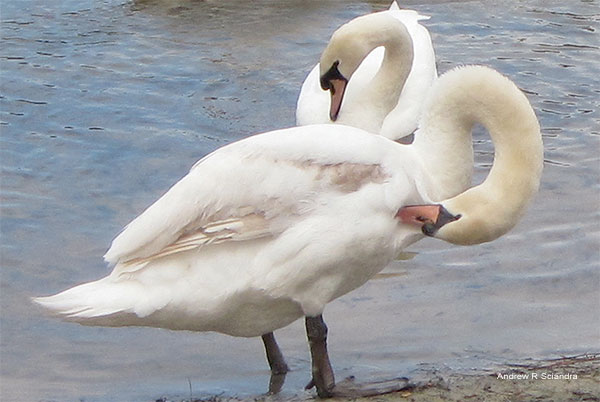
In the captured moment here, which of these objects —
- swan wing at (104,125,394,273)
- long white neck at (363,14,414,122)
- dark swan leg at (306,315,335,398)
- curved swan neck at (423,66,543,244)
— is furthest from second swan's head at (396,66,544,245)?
long white neck at (363,14,414,122)

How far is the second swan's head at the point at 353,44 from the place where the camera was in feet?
23.6

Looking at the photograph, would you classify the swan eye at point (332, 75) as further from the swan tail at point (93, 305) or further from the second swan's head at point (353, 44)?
the swan tail at point (93, 305)

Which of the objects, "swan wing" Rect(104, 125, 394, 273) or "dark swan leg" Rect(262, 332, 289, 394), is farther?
"dark swan leg" Rect(262, 332, 289, 394)

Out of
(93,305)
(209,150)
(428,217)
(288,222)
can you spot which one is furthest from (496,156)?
(209,150)

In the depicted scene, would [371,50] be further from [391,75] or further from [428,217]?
[428,217]

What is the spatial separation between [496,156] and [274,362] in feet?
4.77

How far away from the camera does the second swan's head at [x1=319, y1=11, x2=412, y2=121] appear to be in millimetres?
7207

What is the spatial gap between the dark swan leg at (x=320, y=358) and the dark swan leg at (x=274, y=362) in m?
0.30

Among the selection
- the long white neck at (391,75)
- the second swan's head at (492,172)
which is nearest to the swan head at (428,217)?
the second swan's head at (492,172)

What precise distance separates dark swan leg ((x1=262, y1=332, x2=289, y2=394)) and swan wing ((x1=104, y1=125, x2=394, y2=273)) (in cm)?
76

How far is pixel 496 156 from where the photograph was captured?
4.82 metres

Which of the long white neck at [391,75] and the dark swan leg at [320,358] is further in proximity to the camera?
Answer: the long white neck at [391,75]

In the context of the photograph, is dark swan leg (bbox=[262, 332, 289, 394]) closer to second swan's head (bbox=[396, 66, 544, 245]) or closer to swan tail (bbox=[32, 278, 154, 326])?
swan tail (bbox=[32, 278, 154, 326])

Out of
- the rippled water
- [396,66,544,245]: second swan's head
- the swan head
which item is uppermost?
[396,66,544,245]: second swan's head
